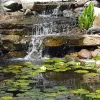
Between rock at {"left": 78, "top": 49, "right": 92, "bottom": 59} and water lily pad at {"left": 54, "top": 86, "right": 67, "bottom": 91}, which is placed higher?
rock at {"left": 78, "top": 49, "right": 92, "bottom": 59}

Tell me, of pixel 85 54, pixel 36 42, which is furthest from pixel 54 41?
pixel 85 54

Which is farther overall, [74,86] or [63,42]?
[63,42]

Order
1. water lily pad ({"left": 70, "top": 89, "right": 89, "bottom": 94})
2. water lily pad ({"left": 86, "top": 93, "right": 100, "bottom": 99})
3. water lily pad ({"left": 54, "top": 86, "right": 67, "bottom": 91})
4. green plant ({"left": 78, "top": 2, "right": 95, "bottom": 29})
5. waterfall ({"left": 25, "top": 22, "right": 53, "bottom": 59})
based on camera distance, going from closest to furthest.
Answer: water lily pad ({"left": 86, "top": 93, "right": 100, "bottom": 99}) < water lily pad ({"left": 70, "top": 89, "right": 89, "bottom": 94}) < water lily pad ({"left": 54, "top": 86, "right": 67, "bottom": 91}) < waterfall ({"left": 25, "top": 22, "right": 53, "bottom": 59}) < green plant ({"left": 78, "top": 2, "right": 95, "bottom": 29})

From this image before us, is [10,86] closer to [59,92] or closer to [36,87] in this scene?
[36,87]

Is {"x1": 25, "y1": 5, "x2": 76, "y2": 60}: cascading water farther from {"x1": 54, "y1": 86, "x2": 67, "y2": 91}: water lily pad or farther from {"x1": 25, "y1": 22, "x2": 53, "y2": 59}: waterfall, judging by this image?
{"x1": 54, "y1": 86, "x2": 67, "y2": 91}: water lily pad

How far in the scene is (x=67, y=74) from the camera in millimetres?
6375

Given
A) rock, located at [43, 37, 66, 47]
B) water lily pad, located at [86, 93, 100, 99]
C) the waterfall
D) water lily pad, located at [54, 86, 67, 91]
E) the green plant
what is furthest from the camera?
the green plant

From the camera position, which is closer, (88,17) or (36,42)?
(36,42)

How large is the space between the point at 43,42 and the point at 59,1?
4840 mm

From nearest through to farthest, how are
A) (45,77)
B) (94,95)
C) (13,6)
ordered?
(94,95) < (45,77) < (13,6)

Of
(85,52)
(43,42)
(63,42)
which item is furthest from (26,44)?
(85,52)

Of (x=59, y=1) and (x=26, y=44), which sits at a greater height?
(x=59, y=1)

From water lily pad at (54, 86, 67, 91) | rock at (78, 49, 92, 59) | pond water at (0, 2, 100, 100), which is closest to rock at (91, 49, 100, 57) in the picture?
rock at (78, 49, 92, 59)

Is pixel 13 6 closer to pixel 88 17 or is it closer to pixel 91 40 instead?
pixel 88 17
